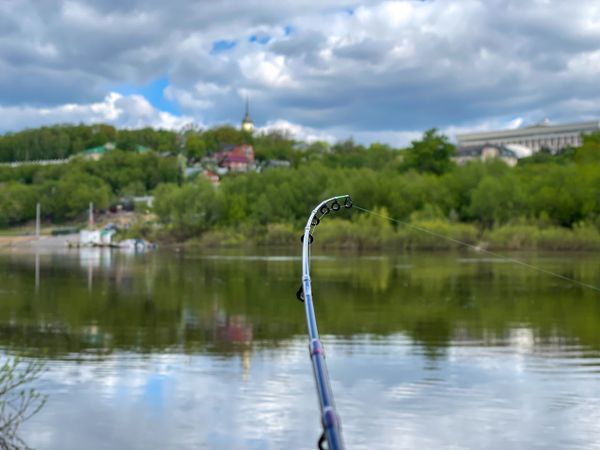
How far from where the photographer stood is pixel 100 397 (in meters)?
12.1

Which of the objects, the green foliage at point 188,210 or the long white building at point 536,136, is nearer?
the green foliage at point 188,210

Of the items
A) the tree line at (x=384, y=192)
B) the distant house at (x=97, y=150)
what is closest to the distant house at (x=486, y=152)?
the tree line at (x=384, y=192)

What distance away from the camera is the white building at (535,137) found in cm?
17125

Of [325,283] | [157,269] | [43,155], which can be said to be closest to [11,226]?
[43,155]

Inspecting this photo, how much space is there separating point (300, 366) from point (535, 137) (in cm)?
17710

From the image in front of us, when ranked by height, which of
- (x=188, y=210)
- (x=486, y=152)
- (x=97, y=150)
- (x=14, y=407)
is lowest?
(x=14, y=407)

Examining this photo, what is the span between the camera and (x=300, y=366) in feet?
48.5

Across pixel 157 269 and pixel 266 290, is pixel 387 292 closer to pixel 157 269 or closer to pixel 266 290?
pixel 266 290

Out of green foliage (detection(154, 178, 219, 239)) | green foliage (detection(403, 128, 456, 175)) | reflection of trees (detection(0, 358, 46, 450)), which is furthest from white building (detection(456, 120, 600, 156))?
reflection of trees (detection(0, 358, 46, 450))

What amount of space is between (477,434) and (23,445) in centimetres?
505

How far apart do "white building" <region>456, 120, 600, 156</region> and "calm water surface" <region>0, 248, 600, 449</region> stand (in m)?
142

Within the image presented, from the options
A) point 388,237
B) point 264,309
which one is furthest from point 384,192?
point 264,309

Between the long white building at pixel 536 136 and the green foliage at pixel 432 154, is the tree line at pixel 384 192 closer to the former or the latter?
the green foliage at pixel 432 154

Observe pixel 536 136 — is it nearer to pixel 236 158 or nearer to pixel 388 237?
pixel 236 158
